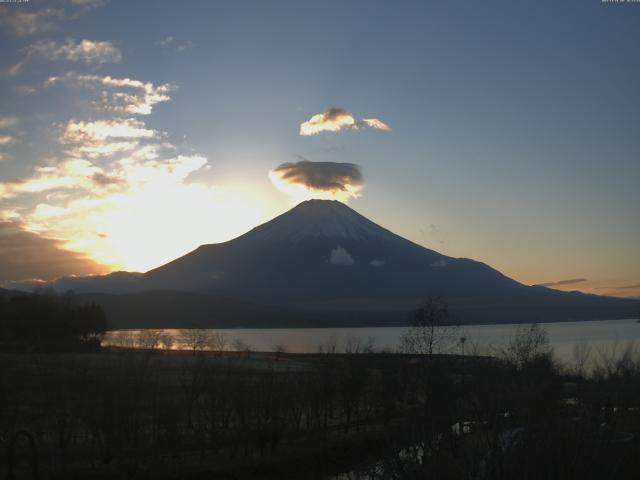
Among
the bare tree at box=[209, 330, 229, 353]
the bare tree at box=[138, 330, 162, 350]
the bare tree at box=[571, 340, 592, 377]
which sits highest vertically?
the bare tree at box=[571, 340, 592, 377]

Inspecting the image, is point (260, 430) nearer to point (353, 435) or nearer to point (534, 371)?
point (353, 435)

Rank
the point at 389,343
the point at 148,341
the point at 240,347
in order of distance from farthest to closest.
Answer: the point at 389,343 < the point at 240,347 < the point at 148,341

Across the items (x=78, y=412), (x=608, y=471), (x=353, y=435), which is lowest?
(x=353, y=435)

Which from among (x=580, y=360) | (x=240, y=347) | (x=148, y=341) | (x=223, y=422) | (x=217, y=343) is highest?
(x=580, y=360)

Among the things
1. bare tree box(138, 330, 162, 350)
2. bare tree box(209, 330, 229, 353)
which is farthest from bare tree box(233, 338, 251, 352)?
bare tree box(138, 330, 162, 350)

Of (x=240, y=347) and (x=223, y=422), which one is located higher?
(x=223, y=422)

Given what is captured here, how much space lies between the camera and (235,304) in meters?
199

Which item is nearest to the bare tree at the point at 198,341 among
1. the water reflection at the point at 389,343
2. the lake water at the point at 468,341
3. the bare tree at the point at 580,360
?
the water reflection at the point at 389,343

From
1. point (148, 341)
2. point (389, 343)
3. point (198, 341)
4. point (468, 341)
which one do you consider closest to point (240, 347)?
point (198, 341)

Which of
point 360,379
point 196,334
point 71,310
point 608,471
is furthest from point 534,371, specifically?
point 196,334

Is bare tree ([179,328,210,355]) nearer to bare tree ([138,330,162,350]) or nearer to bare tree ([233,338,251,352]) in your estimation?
bare tree ([233,338,251,352])

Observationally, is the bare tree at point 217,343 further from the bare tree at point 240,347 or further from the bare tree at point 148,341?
the bare tree at point 148,341

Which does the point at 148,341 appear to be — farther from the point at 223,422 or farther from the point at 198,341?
the point at 223,422

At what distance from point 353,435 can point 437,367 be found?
5471 mm
